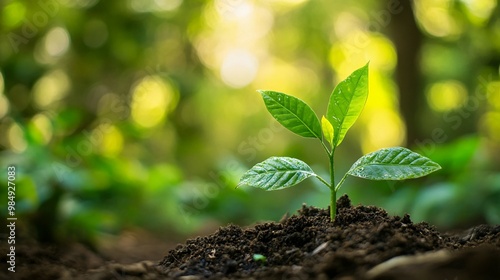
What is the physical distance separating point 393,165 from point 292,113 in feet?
0.87

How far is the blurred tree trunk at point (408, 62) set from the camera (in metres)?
4.21

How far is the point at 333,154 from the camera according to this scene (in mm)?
1196

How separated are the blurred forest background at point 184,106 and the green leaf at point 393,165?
1.38 metres

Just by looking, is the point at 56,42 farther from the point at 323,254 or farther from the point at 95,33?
the point at 323,254

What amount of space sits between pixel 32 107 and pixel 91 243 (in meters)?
2.26

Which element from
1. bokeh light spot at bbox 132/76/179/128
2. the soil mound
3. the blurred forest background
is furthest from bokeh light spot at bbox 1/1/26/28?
the soil mound

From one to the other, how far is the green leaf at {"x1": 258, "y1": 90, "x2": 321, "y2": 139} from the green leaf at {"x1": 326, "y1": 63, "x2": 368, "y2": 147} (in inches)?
1.9

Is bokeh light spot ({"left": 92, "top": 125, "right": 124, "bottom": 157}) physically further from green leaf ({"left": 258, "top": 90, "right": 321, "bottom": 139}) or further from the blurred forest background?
green leaf ({"left": 258, "top": 90, "right": 321, "bottom": 139})

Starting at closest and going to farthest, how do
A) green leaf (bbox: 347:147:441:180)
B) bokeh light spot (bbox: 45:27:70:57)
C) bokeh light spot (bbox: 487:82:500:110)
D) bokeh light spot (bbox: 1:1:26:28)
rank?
1. green leaf (bbox: 347:147:441:180)
2. bokeh light spot (bbox: 1:1:26:28)
3. bokeh light spot (bbox: 45:27:70:57)
4. bokeh light spot (bbox: 487:82:500:110)

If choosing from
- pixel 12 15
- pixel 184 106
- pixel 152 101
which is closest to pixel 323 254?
pixel 12 15

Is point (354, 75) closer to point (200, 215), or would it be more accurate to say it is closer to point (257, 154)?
point (200, 215)

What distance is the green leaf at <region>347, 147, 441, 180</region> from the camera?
114 cm

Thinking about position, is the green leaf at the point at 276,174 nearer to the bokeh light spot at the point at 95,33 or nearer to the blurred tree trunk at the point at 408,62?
the blurred tree trunk at the point at 408,62

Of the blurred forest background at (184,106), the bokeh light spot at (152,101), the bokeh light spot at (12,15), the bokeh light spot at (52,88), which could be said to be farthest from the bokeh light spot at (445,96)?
the bokeh light spot at (12,15)
